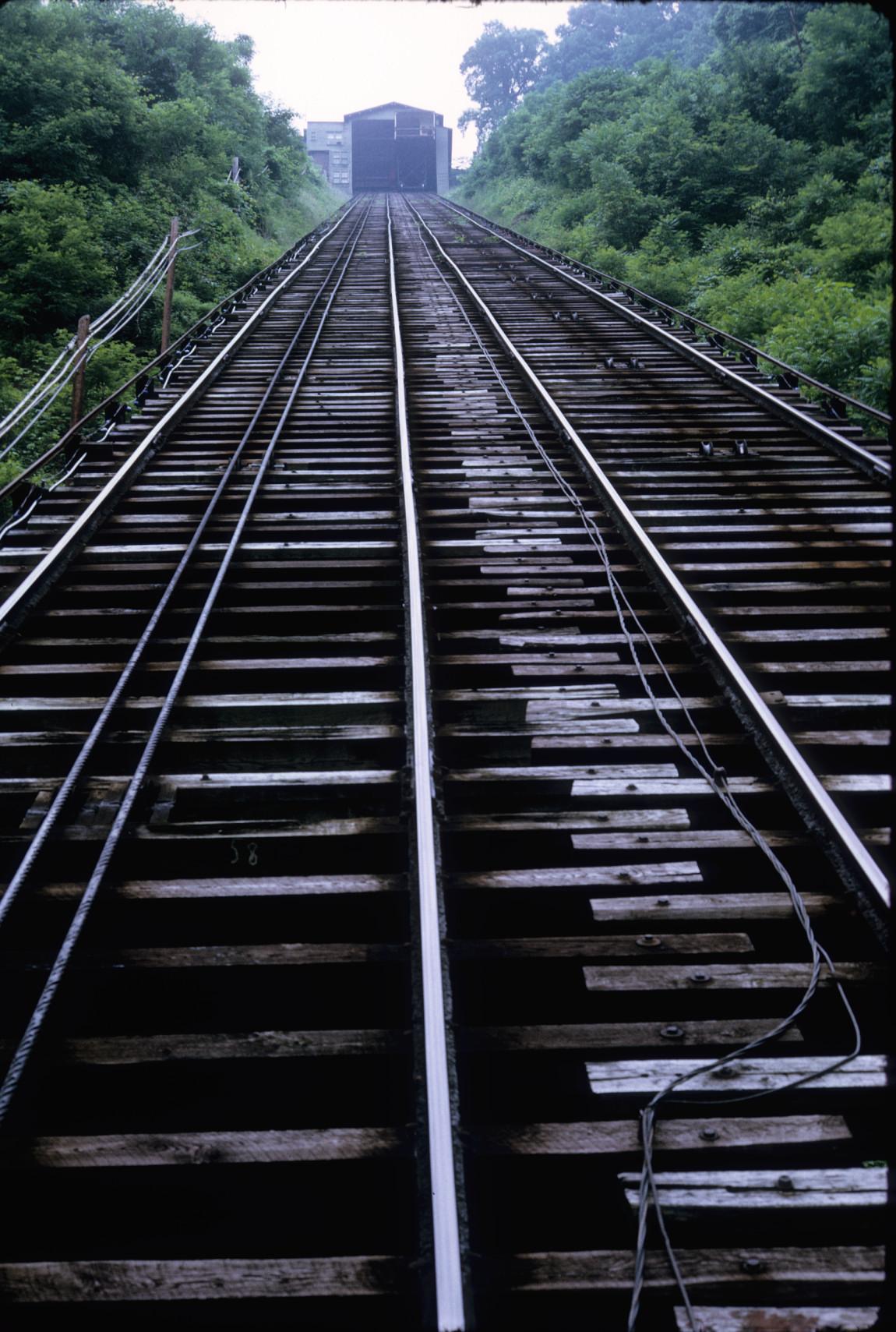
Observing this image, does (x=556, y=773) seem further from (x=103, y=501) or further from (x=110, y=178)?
(x=110, y=178)

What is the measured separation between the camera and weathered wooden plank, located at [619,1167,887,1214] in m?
2.36

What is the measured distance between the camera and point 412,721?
433cm

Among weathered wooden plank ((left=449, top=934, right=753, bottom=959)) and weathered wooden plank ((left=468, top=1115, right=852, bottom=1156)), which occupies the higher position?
weathered wooden plank ((left=449, top=934, right=753, bottom=959))

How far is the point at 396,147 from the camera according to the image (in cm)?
6462

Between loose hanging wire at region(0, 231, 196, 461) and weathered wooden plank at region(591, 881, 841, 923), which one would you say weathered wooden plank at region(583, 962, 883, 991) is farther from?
loose hanging wire at region(0, 231, 196, 461)

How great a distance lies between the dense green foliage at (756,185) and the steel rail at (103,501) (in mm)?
7842

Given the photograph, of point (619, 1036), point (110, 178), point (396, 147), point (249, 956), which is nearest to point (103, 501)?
point (249, 956)

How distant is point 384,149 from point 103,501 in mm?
68905

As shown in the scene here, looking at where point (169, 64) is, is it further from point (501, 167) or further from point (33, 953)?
point (33, 953)

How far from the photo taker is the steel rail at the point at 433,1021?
6.57ft

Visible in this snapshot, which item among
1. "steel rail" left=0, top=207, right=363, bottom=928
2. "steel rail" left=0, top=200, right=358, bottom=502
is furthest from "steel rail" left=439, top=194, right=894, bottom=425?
"steel rail" left=0, top=200, right=358, bottom=502

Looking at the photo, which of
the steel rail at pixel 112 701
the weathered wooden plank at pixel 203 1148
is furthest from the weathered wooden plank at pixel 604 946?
the steel rail at pixel 112 701

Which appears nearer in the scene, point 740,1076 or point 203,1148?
point 203,1148

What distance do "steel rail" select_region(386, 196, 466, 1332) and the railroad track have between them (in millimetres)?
12
